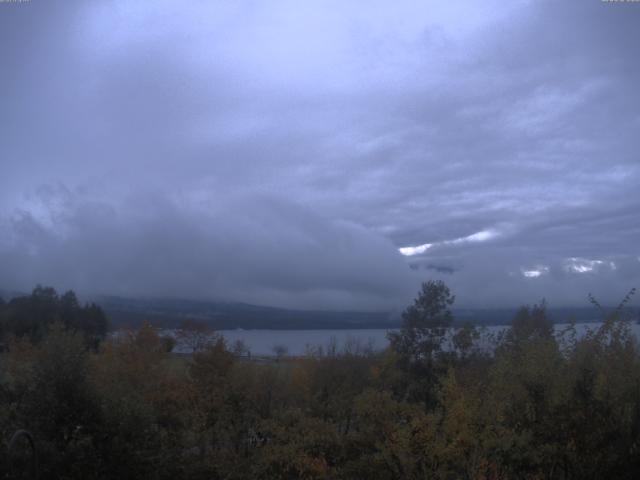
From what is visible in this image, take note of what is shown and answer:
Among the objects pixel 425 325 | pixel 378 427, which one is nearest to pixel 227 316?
pixel 425 325

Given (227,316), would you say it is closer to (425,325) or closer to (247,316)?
(247,316)

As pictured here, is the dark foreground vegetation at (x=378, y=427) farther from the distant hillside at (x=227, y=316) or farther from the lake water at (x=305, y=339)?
the distant hillside at (x=227, y=316)

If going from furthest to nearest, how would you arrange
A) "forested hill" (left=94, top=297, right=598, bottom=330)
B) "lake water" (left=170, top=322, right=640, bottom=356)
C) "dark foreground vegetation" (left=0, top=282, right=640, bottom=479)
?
1. "forested hill" (left=94, top=297, right=598, bottom=330)
2. "lake water" (left=170, top=322, right=640, bottom=356)
3. "dark foreground vegetation" (left=0, top=282, right=640, bottom=479)

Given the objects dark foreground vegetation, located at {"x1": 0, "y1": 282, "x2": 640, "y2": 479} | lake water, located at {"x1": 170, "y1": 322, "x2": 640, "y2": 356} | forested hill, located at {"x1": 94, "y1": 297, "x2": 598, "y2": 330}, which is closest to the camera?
dark foreground vegetation, located at {"x1": 0, "y1": 282, "x2": 640, "y2": 479}

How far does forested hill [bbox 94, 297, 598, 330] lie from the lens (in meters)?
50.4

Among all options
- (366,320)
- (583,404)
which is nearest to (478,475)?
(583,404)

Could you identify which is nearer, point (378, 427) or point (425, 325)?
point (378, 427)

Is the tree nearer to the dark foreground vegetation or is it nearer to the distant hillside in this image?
the distant hillside

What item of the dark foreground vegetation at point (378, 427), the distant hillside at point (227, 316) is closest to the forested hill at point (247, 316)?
the distant hillside at point (227, 316)

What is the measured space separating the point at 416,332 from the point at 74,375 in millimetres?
28290

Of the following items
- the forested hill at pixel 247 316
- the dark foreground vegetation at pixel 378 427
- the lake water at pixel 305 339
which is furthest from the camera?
the forested hill at pixel 247 316

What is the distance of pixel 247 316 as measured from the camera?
68438mm

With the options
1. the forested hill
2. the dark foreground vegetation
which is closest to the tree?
the forested hill

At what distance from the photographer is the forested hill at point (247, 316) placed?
165 feet
